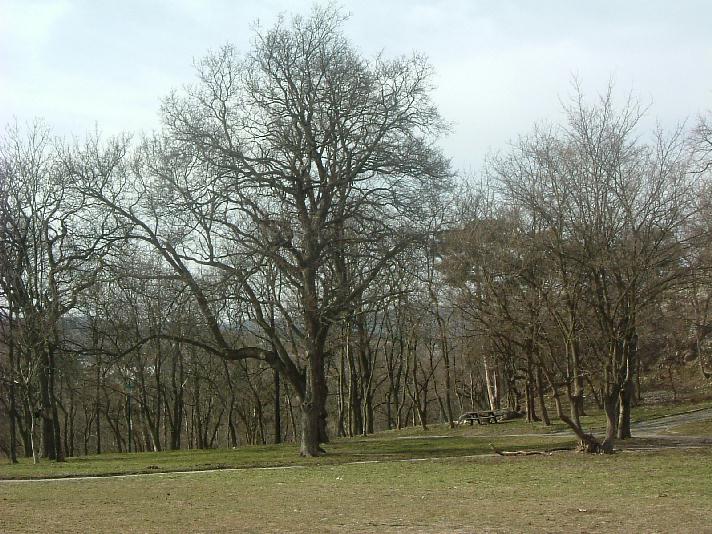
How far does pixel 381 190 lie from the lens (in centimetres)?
2638

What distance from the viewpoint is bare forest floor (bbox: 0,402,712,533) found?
11125 millimetres

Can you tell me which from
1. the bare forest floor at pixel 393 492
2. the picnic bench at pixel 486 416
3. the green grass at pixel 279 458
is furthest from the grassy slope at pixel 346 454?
the picnic bench at pixel 486 416

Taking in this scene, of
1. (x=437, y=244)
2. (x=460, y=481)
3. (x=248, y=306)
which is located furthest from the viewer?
(x=248, y=306)

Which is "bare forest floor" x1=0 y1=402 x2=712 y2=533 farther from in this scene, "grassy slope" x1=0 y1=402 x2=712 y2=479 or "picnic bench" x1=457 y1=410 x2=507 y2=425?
"picnic bench" x1=457 y1=410 x2=507 y2=425

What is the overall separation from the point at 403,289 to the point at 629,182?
7.68 metres

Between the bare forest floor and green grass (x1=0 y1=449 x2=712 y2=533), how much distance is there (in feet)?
0.09

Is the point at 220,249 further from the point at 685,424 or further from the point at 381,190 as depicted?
the point at 685,424

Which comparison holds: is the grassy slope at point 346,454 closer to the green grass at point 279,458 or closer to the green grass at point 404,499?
the green grass at point 279,458

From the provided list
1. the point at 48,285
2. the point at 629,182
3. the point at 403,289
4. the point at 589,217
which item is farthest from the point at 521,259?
the point at 48,285

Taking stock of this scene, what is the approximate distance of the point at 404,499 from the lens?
14367 mm

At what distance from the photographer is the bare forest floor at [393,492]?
1112cm

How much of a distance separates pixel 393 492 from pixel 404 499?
4.58 ft

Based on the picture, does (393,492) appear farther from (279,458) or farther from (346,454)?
(346,454)

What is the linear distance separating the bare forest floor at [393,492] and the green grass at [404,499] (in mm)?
27
